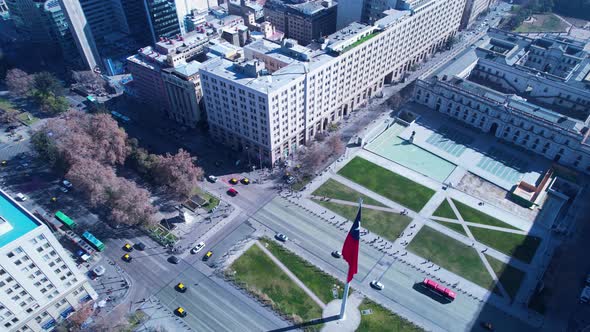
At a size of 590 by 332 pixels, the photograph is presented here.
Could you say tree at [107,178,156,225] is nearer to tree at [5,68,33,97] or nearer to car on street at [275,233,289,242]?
car on street at [275,233,289,242]

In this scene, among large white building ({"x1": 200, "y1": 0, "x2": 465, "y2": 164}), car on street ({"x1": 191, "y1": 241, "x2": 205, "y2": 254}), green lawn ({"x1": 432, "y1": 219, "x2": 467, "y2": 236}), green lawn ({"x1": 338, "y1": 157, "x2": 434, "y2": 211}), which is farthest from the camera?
green lawn ({"x1": 338, "y1": 157, "x2": 434, "y2": 211})

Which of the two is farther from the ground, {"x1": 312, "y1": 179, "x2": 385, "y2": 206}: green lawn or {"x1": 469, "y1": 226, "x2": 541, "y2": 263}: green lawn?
{"x1": 312, "y1": 179, "x2": 385, "y2": 206}: green lawn

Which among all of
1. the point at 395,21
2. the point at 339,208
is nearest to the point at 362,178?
the point at 339,208

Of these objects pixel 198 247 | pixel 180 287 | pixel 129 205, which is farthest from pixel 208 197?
pixel 180 287

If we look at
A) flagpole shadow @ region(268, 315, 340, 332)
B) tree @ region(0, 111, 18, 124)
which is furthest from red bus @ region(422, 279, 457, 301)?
tree @ region(0, 111, 18, 124)

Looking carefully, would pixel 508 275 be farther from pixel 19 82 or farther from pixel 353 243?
pixel 19 82

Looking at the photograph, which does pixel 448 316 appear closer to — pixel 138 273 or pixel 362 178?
pixel 362 178

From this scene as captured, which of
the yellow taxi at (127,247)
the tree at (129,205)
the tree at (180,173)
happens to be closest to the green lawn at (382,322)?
the tree at (180,173)
